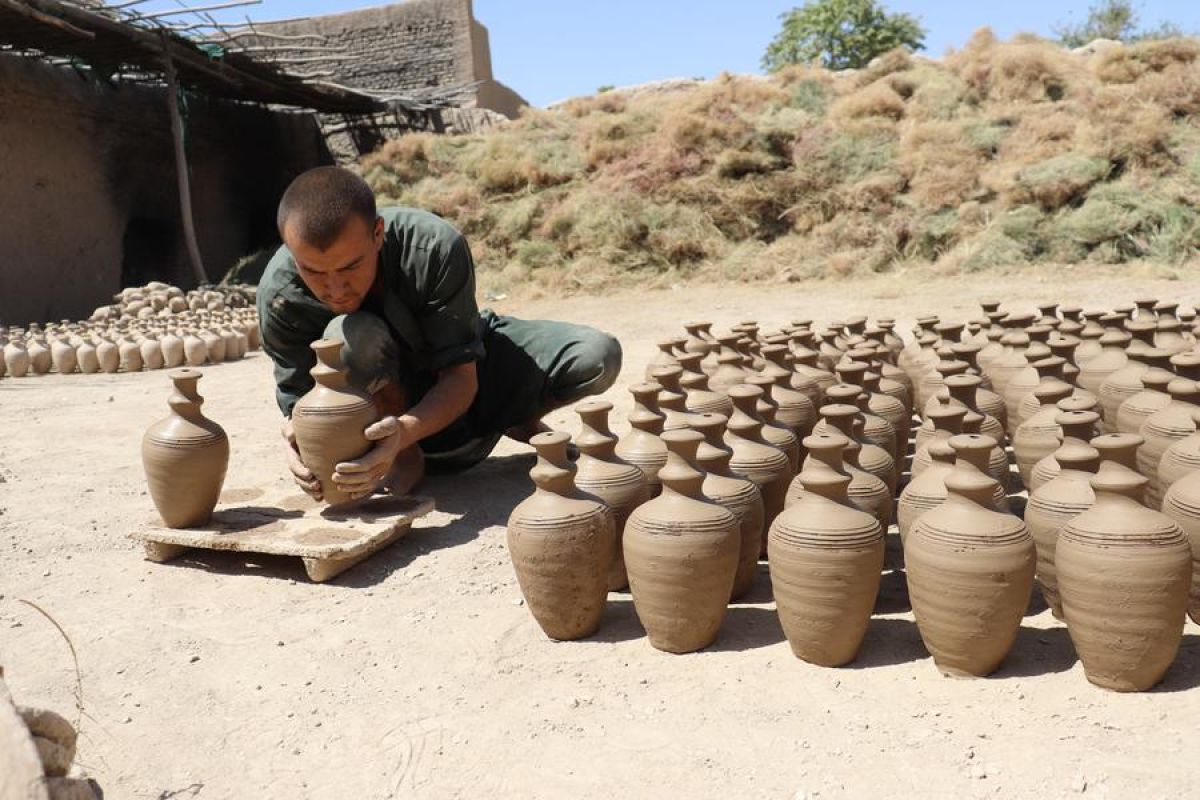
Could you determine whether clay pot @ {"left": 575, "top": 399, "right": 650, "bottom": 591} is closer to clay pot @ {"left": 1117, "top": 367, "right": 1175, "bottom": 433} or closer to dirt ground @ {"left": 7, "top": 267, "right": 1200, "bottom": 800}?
dirt ground @ {"left": 7, "top": 267, "right": 1200, "bottom": 800}

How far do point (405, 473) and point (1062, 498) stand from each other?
2531 millimetres

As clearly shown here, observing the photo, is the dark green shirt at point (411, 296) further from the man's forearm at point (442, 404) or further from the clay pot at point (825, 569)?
the clay pot at point (825, 569)

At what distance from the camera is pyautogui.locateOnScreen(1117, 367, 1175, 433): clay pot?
3.44 meters

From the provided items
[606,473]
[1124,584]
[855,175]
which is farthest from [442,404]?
[855,175]

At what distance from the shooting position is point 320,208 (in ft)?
11.0

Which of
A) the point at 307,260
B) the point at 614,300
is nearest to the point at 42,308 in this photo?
the point at 614,300

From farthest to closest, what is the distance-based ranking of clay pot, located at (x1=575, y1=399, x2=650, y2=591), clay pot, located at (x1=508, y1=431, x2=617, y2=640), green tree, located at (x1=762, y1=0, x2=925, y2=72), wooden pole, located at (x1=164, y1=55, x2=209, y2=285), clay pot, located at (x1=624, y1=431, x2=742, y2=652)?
green tree, located at (x1=762, y1=0, x2=925, y2=72)
wooden pole, located at (x1=164, y1=55, x2=209, y2=285)
clay pot, located at (x1=575, y1=399, x2=650, y2=591)
clay pot, located at (x1=508, y1=431, x2=617, y2=640)
clay pot, located at (x1=624, y1=431, x2=742, y2=652)

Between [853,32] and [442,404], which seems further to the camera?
[853,32]

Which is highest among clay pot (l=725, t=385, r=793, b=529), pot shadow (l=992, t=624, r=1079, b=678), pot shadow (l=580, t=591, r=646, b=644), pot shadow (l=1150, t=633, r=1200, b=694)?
clay pot (l=725, t=385, r=793, b=529)

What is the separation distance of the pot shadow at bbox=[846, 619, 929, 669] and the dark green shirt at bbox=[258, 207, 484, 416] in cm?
191

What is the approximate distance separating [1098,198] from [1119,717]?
1018 cm

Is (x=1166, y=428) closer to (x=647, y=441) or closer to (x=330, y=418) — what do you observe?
(x=647, y=441)

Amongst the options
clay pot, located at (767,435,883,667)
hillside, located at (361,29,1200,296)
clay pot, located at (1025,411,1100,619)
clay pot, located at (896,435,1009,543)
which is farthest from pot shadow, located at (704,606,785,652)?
hillside, located at (361,29,1200,296)

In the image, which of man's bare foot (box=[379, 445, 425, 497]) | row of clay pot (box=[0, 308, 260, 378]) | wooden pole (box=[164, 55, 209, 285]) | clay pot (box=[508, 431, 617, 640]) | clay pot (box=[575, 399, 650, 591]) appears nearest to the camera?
clay pot (box=[508, 431, 617, 640])
